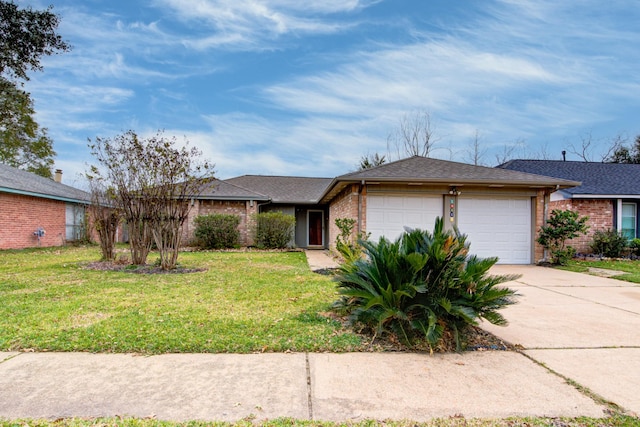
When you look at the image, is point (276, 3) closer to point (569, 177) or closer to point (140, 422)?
point (140, 422)

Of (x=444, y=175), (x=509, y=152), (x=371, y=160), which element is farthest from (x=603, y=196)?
(x=371, y=160)

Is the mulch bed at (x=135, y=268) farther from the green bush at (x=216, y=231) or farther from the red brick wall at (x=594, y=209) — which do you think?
the red brick wall at (x=594, y=209)

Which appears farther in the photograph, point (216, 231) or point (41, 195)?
point (216, 231)

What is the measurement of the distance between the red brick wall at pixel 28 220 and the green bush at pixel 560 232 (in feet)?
62.0

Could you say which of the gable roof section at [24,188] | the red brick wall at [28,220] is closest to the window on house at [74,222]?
the red brick wall at [28,220]

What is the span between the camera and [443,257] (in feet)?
11.8

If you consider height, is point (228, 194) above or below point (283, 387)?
above

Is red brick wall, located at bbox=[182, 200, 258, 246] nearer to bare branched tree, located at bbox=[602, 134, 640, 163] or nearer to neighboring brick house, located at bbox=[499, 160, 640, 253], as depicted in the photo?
neighboring brick house, located at bbox=[499, 160, 640, 253]

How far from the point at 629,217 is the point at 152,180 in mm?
16829

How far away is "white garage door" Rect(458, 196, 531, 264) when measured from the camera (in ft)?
36.9

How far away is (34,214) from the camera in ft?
49.1

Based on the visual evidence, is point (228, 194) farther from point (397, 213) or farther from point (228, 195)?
point (397, 213)

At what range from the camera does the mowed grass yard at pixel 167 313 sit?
139 inches

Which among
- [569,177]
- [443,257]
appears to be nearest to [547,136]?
[569,177]
